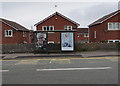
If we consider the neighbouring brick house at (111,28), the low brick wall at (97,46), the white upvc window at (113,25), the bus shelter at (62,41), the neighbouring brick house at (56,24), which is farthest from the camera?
the neighbouring brick house at (56,24)

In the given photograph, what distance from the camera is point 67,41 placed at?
81.5ft

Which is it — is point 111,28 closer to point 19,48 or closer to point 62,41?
point 62,41

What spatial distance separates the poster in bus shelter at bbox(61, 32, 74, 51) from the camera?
971 inches

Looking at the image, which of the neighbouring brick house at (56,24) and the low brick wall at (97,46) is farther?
the neighbouring brick house at (56,24)

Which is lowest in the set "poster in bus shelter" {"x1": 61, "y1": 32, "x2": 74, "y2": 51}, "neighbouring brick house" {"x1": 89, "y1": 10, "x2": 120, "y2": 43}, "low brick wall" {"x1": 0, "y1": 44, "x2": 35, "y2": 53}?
"low brick wall" {"x1": 0, "y1": 44, "x2": 35, "y2": 53}

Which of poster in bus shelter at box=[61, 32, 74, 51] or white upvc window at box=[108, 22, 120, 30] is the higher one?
white upvc window at box=[108, 22, 120, 30]

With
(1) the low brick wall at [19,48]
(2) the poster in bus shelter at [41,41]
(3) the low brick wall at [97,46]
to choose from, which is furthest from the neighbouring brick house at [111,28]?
(1) the low brick wall at [19,48]

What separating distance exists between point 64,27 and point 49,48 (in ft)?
48.2

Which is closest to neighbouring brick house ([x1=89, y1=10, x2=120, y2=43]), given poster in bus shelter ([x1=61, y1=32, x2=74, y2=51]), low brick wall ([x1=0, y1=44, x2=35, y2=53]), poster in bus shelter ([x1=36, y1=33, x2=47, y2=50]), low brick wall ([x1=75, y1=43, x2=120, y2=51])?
low brick wall ([x1=75, y1=43, x2=120, y2=51])

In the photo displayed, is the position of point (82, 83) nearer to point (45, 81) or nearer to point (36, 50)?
point (45, 81)

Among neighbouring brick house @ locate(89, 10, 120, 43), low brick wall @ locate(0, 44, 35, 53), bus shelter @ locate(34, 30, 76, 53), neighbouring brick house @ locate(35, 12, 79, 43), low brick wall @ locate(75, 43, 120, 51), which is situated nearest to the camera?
bus shelter @ locate(34, 30, 76, 53)

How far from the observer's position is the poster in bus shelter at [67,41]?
80.9 feet

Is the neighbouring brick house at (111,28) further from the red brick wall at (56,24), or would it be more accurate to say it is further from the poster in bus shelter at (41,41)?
the poster in bus shelter at (41,41)

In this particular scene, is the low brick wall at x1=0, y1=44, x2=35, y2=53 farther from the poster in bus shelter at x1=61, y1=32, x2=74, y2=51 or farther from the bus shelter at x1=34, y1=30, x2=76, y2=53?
the poster in bus shelter at x1=61, y1=32, x2=74, y2=51
